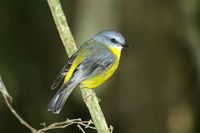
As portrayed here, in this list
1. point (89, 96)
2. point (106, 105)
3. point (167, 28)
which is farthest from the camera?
point (106, 105)

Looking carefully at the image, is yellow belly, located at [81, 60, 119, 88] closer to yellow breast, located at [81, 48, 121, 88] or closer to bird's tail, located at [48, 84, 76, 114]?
yellow breast, located at [81, 48, 121, 88]

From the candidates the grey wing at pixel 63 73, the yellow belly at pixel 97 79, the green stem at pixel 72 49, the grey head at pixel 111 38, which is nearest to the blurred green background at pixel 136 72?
the grey head at pixel 111 38

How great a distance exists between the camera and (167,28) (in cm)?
625

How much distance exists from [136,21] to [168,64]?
68cm

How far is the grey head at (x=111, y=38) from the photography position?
204 inches

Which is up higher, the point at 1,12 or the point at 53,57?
the point at 1,12

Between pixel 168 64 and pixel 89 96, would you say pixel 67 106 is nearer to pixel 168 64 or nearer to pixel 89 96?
pixel 168 64

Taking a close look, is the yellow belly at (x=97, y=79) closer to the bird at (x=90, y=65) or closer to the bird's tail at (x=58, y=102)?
the bird at (x=90, y=65)

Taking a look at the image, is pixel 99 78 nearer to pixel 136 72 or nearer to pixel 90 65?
pixel 90 65

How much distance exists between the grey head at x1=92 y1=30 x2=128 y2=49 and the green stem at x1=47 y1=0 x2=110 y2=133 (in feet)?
2.55

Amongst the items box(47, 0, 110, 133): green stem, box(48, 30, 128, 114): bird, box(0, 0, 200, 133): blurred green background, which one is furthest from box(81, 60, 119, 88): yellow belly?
box(0, 0, 200, 133): blurred green background

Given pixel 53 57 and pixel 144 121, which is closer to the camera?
pixel 144 121

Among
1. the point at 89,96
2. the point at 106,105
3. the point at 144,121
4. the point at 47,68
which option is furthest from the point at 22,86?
the point at 89,96

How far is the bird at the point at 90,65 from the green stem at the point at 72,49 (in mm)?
146
